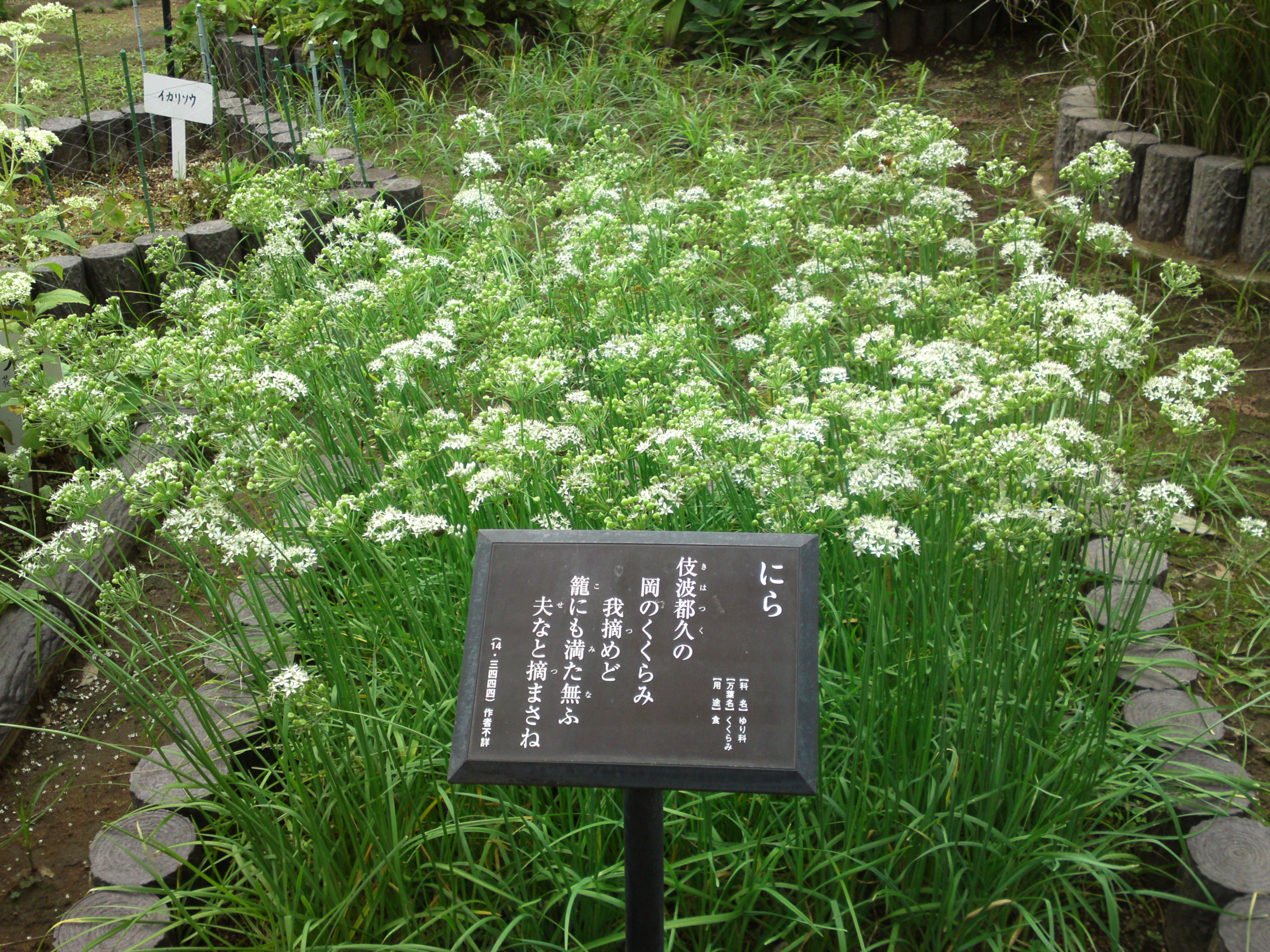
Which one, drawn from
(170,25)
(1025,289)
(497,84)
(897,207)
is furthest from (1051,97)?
(170,25)

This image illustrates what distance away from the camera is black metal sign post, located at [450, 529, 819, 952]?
1.63 meters

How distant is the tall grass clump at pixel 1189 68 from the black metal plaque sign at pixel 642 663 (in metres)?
3.61

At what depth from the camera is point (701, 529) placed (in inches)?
106

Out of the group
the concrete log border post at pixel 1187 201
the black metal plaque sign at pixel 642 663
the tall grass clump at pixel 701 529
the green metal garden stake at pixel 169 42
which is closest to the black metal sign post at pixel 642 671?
the black metal plaque sign at pixel 642 663

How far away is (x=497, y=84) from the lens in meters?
7.23

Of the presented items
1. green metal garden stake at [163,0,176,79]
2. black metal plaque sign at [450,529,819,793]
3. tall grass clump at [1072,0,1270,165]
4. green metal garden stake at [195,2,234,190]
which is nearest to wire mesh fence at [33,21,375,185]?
green metal garden stake at [195,2,234,190]

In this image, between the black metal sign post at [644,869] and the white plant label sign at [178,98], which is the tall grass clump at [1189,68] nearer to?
the black metal sign post at [644,869]

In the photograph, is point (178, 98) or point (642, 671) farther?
point (178, 98)

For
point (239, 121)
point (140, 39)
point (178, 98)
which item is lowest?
point (239, 121)

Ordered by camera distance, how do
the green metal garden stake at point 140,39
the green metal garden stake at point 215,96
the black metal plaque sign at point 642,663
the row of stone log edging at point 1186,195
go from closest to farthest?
1. the black metal plaque sign at point 642,663
2. the row of stone log edging at point 1186,195
3. the green metal garden stake at point 140,39
4. the green metal garden stake at point 215,96

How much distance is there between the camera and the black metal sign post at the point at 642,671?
64.2 inches

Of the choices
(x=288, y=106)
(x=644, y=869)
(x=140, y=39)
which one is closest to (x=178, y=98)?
(x=140, y=39)

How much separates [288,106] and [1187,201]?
4.79 m

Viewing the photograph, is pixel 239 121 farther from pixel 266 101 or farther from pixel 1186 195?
pixel 1186 195
